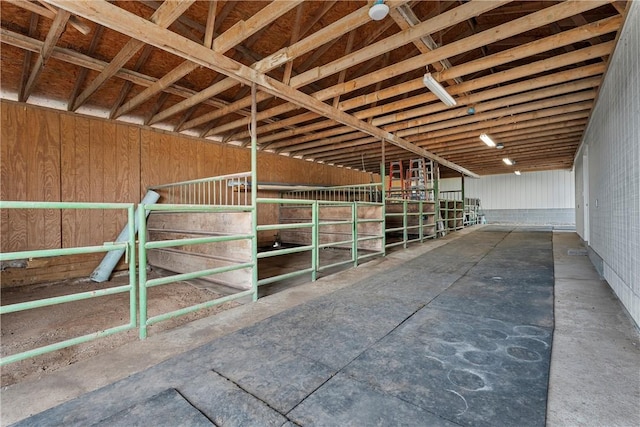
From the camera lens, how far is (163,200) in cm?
557

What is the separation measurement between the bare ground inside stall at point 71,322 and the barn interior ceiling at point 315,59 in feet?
7.94

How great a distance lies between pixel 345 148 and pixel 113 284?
616 centimetres

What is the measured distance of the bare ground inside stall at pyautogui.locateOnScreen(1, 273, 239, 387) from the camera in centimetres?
199

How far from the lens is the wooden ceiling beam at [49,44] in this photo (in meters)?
2.68

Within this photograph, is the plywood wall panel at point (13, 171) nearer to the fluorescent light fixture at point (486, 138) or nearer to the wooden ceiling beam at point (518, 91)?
the wooden ceiling beam at point (518, 91)

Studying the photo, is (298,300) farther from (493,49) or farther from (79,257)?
(493,49)

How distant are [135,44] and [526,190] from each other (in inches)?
688

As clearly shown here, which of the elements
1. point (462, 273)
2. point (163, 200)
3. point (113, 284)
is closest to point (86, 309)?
point (113, 284)

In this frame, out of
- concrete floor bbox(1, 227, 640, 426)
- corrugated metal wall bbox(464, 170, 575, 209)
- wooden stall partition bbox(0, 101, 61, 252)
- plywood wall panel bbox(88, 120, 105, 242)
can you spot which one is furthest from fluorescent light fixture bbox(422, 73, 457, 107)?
corrugated metal wall bbox(464, 170, 575, 209)

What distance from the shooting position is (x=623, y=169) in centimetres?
269

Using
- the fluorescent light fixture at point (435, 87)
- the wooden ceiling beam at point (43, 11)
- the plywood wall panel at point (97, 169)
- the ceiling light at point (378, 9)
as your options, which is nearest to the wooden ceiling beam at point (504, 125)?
the fluorescent light fixture at point (435, 87)

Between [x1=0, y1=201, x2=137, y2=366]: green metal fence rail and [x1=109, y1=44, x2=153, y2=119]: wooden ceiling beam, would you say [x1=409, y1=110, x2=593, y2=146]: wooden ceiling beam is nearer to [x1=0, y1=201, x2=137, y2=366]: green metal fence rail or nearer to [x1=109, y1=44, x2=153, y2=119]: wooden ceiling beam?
[x1=109, y1=44, x2=153, y2=119]: wooden ceiling beam

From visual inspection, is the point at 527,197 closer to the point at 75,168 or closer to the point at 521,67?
the point at 521,67

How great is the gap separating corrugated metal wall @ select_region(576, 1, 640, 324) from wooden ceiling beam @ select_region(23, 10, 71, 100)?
16.5 ft
